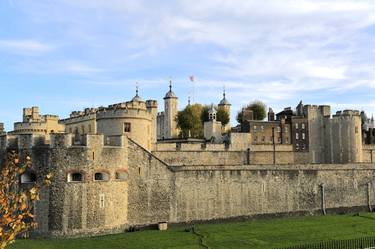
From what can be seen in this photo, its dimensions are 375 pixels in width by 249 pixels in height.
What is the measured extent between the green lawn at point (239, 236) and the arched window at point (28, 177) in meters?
4.23

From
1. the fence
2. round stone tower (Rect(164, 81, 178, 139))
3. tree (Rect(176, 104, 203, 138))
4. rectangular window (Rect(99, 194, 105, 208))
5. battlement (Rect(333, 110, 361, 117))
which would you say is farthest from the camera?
round stone tower (Rect(164, 81, 178, 139))

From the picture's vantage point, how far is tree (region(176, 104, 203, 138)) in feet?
292

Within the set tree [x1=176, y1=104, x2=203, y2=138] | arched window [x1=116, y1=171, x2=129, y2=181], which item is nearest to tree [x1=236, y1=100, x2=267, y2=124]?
tree [x1=176, y1=104, x2=203, y2=138]

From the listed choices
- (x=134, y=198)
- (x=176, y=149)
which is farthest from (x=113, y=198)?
(x=176, y=149)

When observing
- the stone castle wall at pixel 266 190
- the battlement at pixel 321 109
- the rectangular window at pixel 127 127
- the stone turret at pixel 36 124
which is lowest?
the stone castle wall at pixel 266 190

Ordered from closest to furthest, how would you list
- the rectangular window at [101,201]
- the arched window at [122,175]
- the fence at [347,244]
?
the fence at [347,244] < the rectangular window at [101,201] < the arched window at [122,175]

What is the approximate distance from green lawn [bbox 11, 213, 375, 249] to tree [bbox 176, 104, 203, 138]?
1805 inches

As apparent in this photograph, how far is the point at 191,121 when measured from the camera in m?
90.2

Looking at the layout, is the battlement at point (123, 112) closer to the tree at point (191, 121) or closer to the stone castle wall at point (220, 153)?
the stone castle wall at point (220, 153)

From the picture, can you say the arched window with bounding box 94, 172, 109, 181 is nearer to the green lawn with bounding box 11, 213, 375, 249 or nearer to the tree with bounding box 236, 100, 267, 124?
the green lawn with bounding box 11, 213, 375, 249

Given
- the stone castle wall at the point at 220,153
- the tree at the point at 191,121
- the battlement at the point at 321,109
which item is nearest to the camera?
the stone castle wall at the point at 220,153

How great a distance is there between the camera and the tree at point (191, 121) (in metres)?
89.1

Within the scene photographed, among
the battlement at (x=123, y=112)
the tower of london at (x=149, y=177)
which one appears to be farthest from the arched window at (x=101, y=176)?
the battlement at (x=123, y=112)

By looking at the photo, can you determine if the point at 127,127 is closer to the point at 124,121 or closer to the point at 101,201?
the point at 124,121
